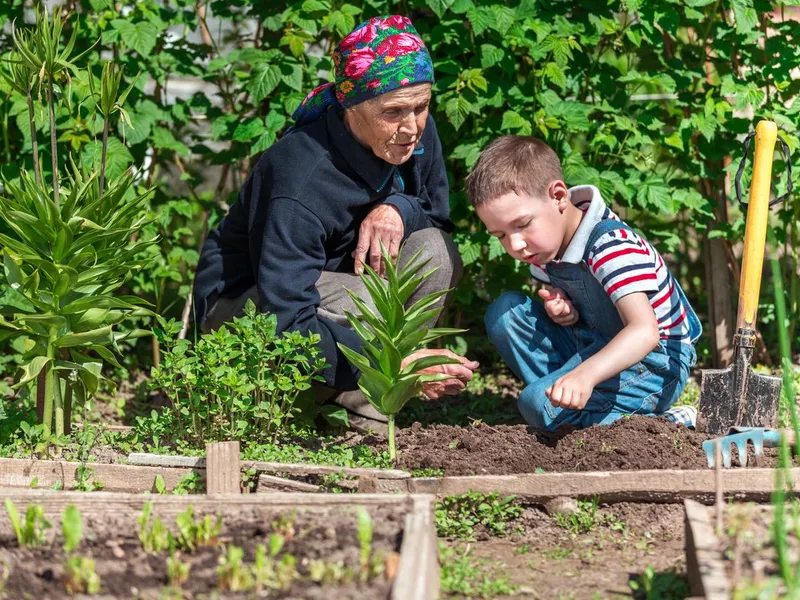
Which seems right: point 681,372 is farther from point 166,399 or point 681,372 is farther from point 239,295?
point 166,399

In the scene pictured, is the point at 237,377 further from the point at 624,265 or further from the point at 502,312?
the point at 624,265

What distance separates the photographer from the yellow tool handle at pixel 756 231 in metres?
3.17

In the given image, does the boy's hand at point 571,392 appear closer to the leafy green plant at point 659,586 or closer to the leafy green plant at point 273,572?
the leafy green plant at point 659,586

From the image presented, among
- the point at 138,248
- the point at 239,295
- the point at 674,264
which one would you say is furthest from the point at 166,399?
the point at 674,264

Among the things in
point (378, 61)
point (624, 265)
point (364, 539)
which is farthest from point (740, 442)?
point (378, 61)

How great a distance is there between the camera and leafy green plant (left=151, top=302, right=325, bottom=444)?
10.2 ft

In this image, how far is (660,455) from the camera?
9.84ft

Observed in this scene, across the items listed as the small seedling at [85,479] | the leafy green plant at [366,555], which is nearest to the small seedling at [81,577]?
the leafy green plant at [366,555]

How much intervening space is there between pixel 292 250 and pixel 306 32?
42.3 inches

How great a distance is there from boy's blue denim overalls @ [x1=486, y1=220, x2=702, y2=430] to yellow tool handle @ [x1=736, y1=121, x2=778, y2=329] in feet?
1.14

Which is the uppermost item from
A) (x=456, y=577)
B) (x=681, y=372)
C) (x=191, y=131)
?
(x=191, y=131)

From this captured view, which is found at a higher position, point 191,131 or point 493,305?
point 191,131

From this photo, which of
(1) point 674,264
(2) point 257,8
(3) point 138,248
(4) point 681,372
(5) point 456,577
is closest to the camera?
(5) point 456,577

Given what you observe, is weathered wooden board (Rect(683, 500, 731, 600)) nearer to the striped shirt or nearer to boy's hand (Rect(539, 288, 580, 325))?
the striped shirt
